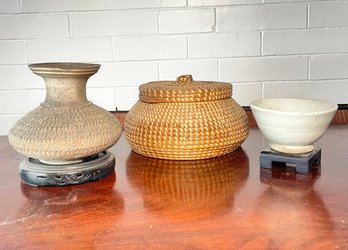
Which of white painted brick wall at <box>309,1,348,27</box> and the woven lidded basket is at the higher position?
white painted brick wall at <box>309,1,348,27</box>

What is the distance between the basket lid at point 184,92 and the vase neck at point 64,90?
0.16 meters

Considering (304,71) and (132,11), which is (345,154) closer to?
(304,71)

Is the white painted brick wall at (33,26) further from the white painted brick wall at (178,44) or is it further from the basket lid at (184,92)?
the basket lid at (184,92)

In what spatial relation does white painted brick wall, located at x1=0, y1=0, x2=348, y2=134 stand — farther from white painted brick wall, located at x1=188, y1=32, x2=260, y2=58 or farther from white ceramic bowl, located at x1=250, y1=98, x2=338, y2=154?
white ceramic bowl, located at x1=250, y1=98, x2=338, y2=154

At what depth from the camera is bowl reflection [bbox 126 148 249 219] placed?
0.68 metres

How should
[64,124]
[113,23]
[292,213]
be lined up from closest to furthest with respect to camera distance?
[292,213] < [64,124] < [113,23]

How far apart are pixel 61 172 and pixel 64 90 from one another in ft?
0.47

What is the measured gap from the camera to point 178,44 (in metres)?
1.41

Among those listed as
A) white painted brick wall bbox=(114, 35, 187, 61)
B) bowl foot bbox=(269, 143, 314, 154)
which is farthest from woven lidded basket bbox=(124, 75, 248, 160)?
white painted brick wall bbox=(114, 35, 187, 61)

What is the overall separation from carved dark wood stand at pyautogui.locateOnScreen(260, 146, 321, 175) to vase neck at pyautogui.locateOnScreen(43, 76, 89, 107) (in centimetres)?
37

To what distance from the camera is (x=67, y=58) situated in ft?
4.63

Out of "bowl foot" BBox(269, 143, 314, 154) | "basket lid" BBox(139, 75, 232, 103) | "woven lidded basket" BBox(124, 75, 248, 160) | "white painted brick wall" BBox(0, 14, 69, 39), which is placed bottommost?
"bowl foot" BBox(269, 143, 314, 154)

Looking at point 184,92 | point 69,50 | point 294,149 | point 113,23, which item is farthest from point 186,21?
point 294,149

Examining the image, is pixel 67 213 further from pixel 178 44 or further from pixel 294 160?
pixel 178 44
